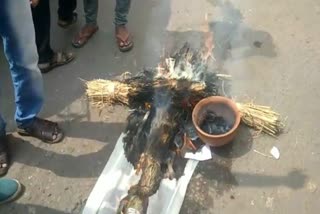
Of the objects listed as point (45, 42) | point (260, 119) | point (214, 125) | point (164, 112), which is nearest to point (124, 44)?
point (45, 42)

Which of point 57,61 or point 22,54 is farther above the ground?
point 22,54

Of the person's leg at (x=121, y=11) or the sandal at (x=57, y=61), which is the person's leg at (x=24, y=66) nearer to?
the sandal at (x=57, y=61)

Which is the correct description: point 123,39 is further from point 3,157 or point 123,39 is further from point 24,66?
point 3,157

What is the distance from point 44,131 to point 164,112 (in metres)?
1.05

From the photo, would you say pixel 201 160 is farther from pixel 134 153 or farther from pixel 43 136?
pixel 43 136

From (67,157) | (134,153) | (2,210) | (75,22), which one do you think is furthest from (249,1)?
(2,210)

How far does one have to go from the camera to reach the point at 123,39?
4410 millimetres

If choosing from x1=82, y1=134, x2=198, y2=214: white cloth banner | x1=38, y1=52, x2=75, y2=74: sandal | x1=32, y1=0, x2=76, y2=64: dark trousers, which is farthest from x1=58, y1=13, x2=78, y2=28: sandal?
x1=82, y1=134, x2=198, y2=214: white cloth banner

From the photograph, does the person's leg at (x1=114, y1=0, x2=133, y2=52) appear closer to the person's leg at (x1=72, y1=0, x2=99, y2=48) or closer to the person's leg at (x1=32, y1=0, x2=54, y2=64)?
the person's leg at (x1=72, y1=0, x2=99, y2=48)

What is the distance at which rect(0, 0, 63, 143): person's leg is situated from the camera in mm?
2803

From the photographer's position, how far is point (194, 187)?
135 inches

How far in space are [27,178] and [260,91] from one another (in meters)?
2.25

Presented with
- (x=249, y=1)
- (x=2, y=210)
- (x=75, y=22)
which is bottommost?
(x=2, y=210)

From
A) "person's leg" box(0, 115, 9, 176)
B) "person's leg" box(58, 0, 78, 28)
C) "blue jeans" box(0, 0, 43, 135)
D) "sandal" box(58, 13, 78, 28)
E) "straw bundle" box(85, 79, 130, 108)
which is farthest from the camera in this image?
"sandal" box(58, 13, 78, 28)
